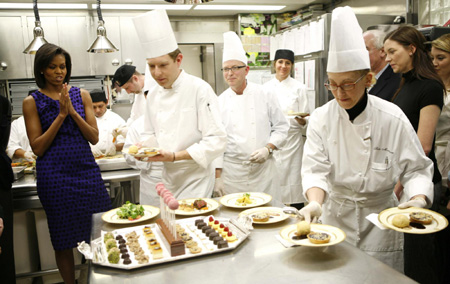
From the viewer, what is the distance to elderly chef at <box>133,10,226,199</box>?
223 cm

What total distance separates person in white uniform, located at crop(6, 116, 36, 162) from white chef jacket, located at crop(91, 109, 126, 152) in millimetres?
706

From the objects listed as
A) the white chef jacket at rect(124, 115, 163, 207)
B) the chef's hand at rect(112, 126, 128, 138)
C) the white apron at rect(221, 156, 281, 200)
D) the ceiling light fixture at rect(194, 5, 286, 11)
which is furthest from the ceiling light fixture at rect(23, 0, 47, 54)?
the ceiling light fixture at rect(194, 5, 286, 11)

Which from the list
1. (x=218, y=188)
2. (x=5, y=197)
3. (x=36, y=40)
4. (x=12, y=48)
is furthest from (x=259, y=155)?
(x=12, y=48)

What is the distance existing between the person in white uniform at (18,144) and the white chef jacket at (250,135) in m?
2.06

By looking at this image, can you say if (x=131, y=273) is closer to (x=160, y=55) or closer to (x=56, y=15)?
(x=160, y=55)

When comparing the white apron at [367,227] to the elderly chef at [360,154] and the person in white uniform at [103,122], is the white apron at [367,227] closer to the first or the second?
the elderly chef at [360,154]

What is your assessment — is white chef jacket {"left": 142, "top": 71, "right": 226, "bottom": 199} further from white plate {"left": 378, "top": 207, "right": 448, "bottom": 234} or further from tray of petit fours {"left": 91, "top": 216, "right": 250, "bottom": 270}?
white plate {"left": 378, "top": 207, "right": 448, "bottom": 234}

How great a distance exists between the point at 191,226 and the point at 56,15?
5342mm

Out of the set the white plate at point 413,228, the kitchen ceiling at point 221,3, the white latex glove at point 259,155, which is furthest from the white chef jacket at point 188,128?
the kitchen ceiling at point 221,3

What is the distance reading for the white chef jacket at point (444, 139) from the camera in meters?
2.55

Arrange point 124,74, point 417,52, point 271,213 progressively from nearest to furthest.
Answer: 1. point 271,213
2. point 417,52
3. point 124,74

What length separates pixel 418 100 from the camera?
2.08m

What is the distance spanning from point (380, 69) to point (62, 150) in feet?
7.38

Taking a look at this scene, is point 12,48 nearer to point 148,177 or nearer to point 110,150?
point 110,150
